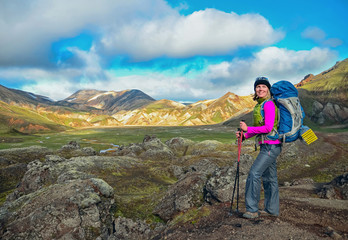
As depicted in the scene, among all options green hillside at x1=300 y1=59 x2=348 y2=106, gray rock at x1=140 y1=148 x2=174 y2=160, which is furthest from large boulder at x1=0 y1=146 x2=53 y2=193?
Result: green hillside at x1=300 y1=59 x2=348 y2=106

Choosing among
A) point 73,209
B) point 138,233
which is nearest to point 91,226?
point 73,209

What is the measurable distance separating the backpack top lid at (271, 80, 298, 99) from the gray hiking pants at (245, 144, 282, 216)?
220 cm

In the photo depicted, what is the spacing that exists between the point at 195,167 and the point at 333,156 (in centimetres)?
2776

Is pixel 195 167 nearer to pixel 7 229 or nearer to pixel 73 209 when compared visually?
pixel 73 209

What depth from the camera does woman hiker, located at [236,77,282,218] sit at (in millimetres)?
8148

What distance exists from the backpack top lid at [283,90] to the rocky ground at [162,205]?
531 centimetres

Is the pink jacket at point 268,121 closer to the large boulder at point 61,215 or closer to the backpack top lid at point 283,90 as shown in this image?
the backpack top lid at point 283,90

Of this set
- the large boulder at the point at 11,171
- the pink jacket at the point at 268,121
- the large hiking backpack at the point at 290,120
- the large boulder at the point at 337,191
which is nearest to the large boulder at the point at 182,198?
the large boulder at the point at 337,191

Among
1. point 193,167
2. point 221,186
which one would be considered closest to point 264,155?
point 221,186

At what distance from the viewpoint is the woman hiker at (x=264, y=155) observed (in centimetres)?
815

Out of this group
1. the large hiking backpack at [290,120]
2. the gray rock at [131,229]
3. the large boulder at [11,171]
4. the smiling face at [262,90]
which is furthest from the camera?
the large boulder at [11,171]

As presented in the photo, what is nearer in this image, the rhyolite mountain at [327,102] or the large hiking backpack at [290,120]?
the large hiking backpack at [290,120]

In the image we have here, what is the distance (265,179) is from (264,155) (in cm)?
140

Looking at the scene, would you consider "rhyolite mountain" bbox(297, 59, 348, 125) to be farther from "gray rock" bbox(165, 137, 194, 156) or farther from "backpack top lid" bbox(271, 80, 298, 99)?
"backpack top lid" bbox(271, 80, 298, 99)
